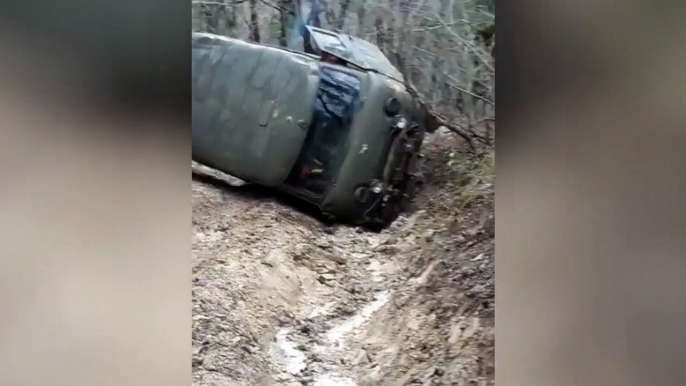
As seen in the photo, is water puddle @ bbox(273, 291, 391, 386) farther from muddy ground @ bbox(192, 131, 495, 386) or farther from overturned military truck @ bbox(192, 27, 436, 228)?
overturned military truck @ bbox(192, 27, 436, 228)

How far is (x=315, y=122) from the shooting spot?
4.85 ft

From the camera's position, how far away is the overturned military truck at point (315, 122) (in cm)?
145

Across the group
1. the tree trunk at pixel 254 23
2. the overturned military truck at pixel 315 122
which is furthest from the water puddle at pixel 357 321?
the tree trunk at pixel 254 23

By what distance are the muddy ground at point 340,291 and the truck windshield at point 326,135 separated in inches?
3.7

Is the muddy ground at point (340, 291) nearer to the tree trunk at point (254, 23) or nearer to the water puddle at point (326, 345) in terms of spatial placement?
the water puddle at point (326, 345)

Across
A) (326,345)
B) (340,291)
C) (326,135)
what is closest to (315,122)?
(326,135)

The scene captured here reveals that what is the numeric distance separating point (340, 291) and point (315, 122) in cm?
47

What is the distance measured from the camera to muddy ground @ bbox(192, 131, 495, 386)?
143 cm

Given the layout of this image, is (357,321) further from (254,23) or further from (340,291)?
(254,23)

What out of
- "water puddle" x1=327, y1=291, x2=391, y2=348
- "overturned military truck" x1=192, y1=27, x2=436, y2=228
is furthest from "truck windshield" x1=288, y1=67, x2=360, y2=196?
"water puddle" x1=327, y1=291, x2=391, y2=348
